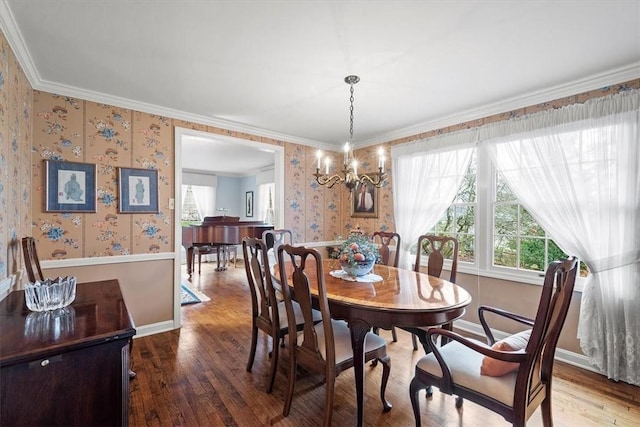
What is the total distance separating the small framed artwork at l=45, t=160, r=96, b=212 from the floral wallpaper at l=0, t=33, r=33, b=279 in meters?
0.15

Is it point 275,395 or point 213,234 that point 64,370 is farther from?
point 213,234

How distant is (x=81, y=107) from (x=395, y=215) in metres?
3.70

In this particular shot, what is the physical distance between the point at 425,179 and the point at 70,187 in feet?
12.4

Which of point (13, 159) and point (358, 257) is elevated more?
point (13, 159)

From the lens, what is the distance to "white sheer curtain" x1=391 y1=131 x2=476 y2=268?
3387 mm

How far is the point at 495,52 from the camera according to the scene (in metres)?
2.11

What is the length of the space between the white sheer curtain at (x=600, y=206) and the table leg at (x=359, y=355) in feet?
6.85

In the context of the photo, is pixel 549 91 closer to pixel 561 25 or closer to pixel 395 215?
pixel 561 25

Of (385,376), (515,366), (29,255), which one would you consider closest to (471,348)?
(515,366)

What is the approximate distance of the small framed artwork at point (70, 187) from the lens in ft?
8.76

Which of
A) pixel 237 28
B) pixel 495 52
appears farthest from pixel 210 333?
pixel 495 52

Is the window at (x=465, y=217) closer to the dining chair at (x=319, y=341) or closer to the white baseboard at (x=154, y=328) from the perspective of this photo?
the dining chair at (x=319, y=341)

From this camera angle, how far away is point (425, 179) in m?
3.65

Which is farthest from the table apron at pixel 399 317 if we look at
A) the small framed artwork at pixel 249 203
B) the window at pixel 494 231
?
the small framed artwork at pixel 249 203
